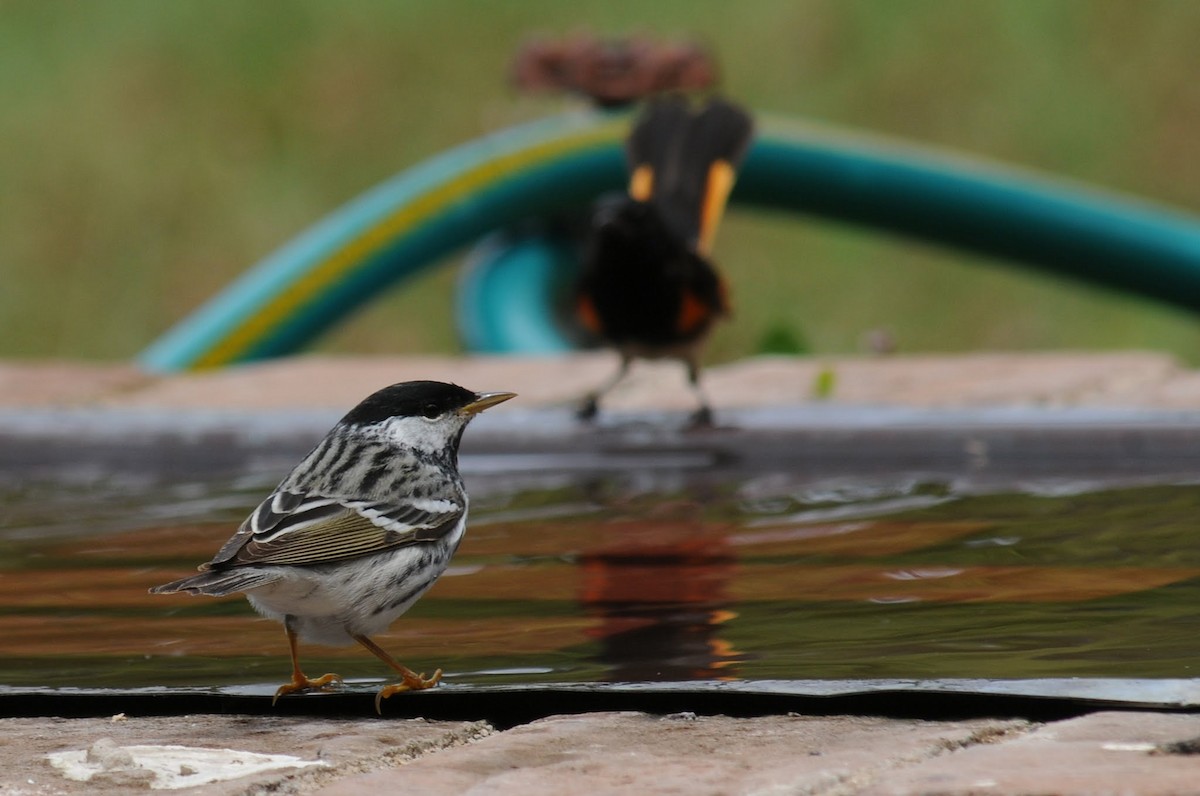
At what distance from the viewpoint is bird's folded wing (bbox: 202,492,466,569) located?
2.50 m

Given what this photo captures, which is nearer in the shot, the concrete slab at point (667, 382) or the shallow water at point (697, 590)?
the shallow water at point (697, 590)

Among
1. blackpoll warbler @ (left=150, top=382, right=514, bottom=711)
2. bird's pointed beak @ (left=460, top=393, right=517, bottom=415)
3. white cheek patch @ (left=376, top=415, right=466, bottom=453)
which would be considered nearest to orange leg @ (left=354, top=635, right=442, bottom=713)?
blackpoll warbler @ (left=150, top=382, right=514, bottom=711)

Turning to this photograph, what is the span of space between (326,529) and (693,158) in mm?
4274

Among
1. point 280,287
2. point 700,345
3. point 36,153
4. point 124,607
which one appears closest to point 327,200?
point 36,153

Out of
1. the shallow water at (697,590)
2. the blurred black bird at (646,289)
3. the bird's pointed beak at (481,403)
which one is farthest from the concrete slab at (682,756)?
the blurred black bird at (646,289)

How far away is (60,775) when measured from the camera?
1.98 metres

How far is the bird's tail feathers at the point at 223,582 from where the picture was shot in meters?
2.39

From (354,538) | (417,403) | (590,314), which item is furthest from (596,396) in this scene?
(354,538)

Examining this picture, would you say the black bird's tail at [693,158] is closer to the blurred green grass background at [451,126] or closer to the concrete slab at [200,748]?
the concrete slab at [200,748]

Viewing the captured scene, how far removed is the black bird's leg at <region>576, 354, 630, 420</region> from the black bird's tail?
72 cm

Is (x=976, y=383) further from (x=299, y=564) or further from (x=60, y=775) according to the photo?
(x=60, y=775)

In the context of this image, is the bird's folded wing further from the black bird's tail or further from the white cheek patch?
the black bird's tail

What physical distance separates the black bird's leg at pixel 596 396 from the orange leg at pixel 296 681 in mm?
2649

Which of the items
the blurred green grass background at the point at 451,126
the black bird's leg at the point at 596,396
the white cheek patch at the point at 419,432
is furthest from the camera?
the blurred green grass background at the point at 451,126
